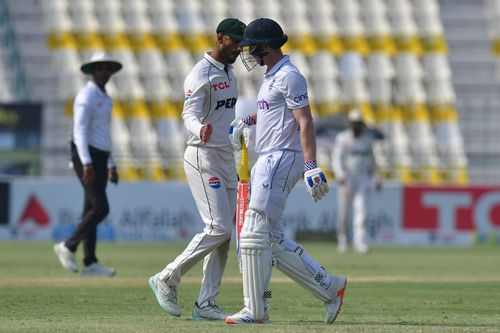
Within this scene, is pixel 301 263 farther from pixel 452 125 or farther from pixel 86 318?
pixel 452 125

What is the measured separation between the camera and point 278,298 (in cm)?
988

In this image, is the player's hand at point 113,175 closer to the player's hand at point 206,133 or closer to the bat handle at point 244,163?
the bat handle at point 244,163

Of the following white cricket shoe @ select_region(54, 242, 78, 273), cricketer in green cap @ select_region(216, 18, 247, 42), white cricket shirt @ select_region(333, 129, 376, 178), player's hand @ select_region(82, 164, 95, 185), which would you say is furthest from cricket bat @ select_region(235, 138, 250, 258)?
white cricket shirt @ select_region(333, 129, 376, 178)

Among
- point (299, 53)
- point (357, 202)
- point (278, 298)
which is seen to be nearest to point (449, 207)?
point (357, 202)

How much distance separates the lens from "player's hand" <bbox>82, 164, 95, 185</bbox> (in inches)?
465

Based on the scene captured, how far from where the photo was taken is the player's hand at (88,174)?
1182cm

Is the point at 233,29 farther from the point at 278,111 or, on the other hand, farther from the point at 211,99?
the point at 278,111

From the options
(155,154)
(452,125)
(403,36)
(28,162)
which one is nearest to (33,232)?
(28,162)

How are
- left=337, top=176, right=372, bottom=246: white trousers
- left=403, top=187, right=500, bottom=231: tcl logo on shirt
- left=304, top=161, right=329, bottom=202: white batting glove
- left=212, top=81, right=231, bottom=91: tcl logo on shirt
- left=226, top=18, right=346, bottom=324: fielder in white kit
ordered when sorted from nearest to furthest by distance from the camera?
left=304, top=161, right=329, bottom=202: white batting glove, left=226, top=18, right=346, bottom=324: fielder in white kit, left=212, top=81, right=231, bottom=91: tcl logo on shirt, left=337, top=176, right=372, bottom=246: white trousers, left=403, top=187, right=500, bottom=231: tcl logo on shirt

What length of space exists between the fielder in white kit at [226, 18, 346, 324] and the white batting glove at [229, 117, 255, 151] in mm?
175

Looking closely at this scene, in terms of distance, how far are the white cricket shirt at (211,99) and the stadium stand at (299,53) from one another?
65.4 ft

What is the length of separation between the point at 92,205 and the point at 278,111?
4925mm

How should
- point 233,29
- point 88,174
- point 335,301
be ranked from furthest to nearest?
point 88,174 → point 233,29 → point 335,301

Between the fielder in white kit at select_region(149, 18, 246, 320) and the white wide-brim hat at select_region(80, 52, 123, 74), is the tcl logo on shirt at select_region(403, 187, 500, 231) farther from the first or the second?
the fielder in white kit at select_region(149, 18, 246, 320)
